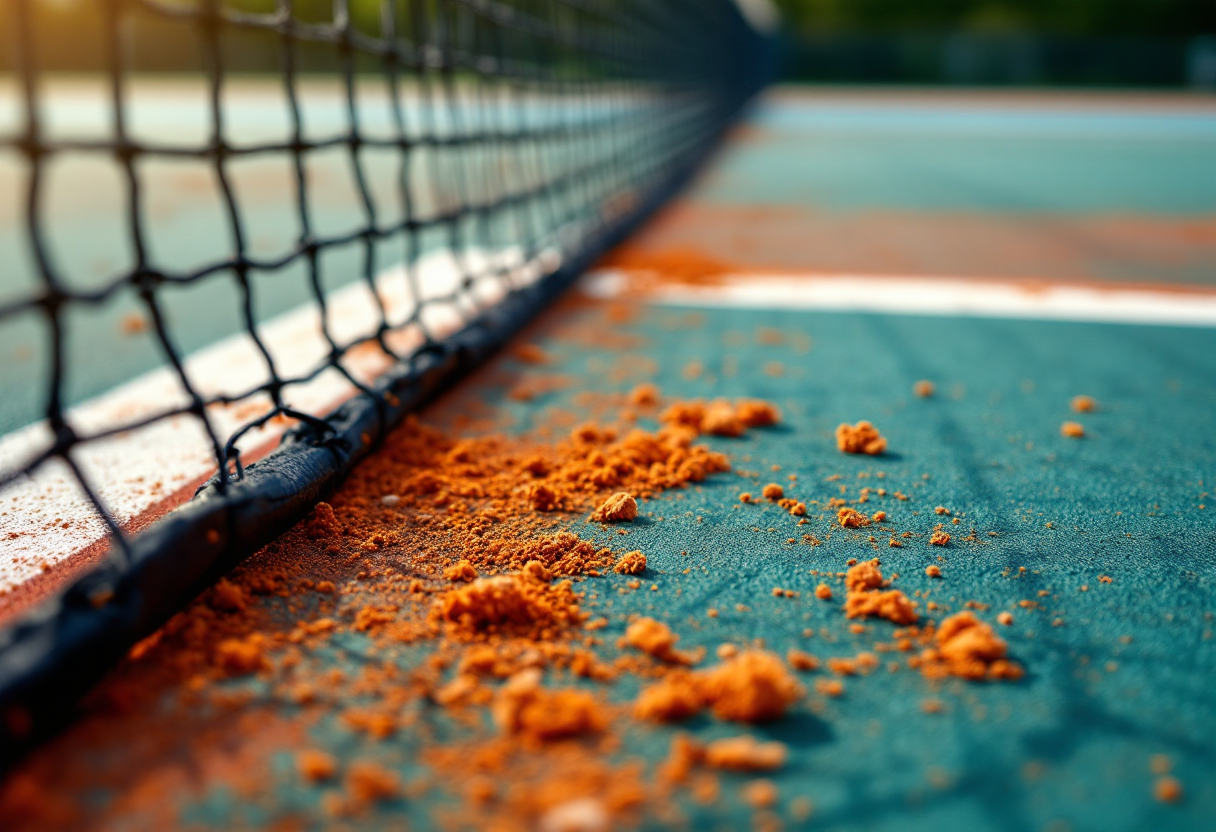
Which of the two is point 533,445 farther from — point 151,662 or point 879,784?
point 879,784

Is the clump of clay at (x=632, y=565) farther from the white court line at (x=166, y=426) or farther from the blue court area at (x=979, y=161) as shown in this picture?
the blue court area at (x=979, y=161)

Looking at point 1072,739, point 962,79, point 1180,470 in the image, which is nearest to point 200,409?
point 1072,739

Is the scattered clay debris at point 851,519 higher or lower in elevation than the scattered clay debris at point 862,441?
lower

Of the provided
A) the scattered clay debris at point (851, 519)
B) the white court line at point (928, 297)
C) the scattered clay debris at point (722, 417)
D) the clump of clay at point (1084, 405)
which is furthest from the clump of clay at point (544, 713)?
the white court line at point (928, 297)

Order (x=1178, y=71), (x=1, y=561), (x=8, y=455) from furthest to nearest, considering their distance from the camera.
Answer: (x=1178, y=71)
(x=8, y=455)
(x=1, y=561)

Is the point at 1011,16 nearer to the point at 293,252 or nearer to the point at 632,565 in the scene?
the point at 293,252

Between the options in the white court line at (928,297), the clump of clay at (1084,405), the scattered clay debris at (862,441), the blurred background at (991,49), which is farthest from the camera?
the blurred background at (991,49)

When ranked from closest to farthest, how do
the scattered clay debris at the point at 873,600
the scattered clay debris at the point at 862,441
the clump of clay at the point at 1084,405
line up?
1. the scattered clay debris at the point at 873,600
2. the scattered clay debris at the point at 862,441
3. the clump of clay at the point at 1084,405

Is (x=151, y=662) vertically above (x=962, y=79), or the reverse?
(x=962, y=79)
